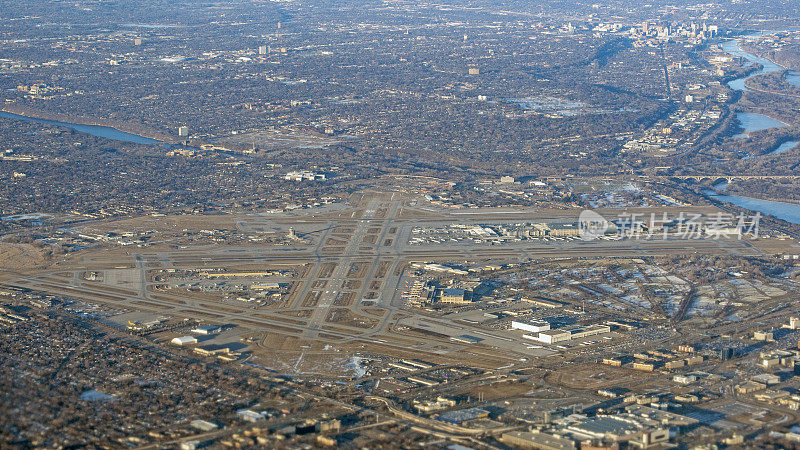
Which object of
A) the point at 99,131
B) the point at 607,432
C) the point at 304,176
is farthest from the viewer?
the point at 99,131

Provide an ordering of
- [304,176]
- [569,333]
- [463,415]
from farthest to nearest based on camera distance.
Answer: [304,176], [569,333], [463,415]

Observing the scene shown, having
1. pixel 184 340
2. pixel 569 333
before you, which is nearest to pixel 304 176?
pixel 184 340

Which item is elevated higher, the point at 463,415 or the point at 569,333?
the point at 463,415

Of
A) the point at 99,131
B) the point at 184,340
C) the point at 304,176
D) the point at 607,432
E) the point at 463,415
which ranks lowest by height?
the point at 99,131

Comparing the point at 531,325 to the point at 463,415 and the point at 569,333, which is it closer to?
the point at 569,333

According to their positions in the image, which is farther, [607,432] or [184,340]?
[184,340]

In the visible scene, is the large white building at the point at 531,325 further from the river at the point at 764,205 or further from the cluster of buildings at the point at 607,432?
the river at the point at 764,205

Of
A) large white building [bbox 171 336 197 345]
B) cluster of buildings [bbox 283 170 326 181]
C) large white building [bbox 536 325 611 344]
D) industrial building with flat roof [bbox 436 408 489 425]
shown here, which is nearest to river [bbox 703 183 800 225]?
cluster of buildings [bbox 283 170 326 181]

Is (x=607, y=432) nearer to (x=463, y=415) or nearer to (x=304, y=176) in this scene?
(x=463, y=415)

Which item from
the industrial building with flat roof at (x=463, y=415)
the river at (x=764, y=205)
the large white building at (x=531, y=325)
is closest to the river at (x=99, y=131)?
the river at (x=764, y=205)
